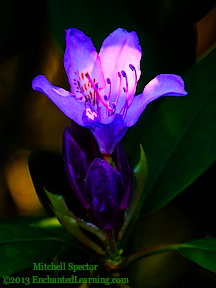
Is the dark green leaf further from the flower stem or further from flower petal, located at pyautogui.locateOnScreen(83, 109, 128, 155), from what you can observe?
flower petal, located at pyautogui.locateOnScreen(83, 109, 128, 155)

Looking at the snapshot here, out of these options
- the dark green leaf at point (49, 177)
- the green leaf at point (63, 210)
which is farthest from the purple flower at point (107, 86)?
the dark green leaf at point (49, 177)

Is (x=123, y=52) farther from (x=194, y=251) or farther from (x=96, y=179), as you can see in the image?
(x=194, y=251)

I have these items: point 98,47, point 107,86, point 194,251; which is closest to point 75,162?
point 107,86

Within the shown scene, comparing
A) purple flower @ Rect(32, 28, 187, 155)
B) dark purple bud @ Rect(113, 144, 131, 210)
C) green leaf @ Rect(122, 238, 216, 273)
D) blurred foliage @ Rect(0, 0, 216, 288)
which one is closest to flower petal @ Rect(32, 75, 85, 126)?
purple flower @ Rect(32, 28, 187, 155)

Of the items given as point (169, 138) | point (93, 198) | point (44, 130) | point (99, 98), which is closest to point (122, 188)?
point (93, 198)

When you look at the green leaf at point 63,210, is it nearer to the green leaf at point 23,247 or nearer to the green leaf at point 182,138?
the green leaf at point 23,247
